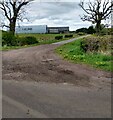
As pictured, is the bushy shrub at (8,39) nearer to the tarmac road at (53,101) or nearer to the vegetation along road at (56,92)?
the vegetation along road at (56,92)

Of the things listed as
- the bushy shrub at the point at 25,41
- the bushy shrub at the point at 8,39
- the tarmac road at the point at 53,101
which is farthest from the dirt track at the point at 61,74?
the bushy shrub at the point at 25,41

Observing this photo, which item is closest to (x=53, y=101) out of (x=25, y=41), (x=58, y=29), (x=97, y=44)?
(x=97, y=44)

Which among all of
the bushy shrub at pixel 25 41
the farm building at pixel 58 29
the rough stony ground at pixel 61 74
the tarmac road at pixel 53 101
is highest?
the farm building at pixel 58 29

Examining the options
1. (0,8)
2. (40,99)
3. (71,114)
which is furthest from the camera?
(0,8)

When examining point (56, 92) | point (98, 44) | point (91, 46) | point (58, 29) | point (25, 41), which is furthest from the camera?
point (58, 29)

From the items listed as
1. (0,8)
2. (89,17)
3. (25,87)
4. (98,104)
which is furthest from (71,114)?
(89,17)

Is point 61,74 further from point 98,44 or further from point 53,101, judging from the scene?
point 98,44

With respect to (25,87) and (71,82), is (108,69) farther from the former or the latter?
(25,87)

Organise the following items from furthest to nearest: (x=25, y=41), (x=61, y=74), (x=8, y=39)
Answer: (x=25, y=41) < (x=8, y=39) < (x=61, y=74)

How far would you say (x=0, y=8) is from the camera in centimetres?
4069

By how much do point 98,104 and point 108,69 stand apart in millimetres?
4589

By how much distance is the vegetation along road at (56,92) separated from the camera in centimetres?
695

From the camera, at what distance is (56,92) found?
8.64 meters

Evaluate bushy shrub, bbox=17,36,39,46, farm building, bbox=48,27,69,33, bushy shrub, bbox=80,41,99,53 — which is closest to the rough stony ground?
bushy shrub, bbox=80,41,99,53
